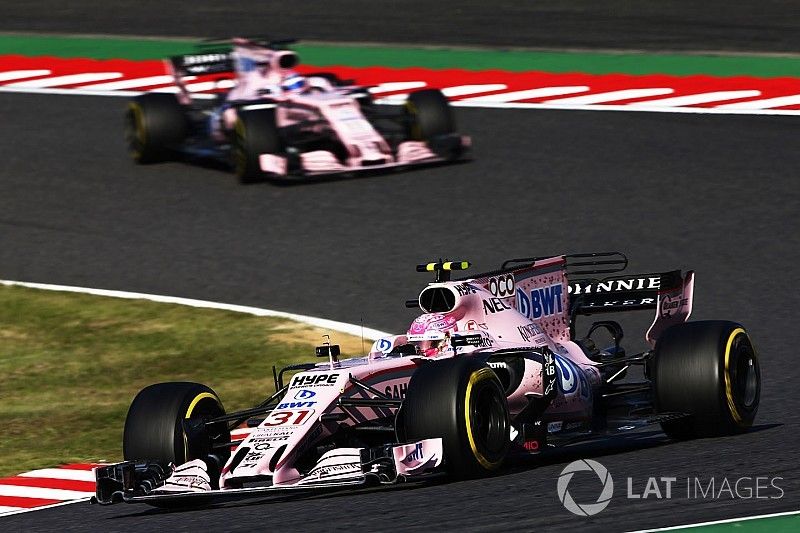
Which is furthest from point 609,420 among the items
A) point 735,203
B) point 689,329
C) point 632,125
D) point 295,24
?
point 295,24

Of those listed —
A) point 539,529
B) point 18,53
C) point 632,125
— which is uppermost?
point 18,53

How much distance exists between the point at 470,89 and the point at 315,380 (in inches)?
510

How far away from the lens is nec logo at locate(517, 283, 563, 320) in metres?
9.70

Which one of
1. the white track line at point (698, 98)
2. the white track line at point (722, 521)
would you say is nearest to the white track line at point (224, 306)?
the white track line at point (722, 521)

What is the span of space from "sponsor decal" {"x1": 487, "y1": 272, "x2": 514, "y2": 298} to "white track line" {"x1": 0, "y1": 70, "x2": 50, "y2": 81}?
1482cm

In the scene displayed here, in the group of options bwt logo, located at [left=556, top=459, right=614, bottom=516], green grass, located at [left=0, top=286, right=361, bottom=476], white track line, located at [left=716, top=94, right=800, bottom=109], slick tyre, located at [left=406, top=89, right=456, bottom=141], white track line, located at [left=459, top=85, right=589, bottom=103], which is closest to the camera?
bwt logo, located at [left=556, top=459, right=614, bottom=516]

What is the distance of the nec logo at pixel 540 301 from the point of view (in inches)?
382

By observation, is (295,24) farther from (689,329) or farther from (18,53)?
(689,329)

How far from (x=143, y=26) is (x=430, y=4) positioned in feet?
14.5

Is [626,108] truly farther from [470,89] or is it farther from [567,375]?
[567,375]

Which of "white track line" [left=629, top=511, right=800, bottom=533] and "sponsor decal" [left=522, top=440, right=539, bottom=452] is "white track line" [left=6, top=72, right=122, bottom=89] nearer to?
"sponsor decal" [left=522, top=440, right=539, bottom=452]

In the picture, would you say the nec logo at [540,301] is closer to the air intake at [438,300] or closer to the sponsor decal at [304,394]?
the air intake at [438,300]

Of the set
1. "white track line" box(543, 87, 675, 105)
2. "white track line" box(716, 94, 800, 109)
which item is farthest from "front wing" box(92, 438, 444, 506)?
"white track line" box(543, 87, 675, 105)

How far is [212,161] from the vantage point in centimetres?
1870
